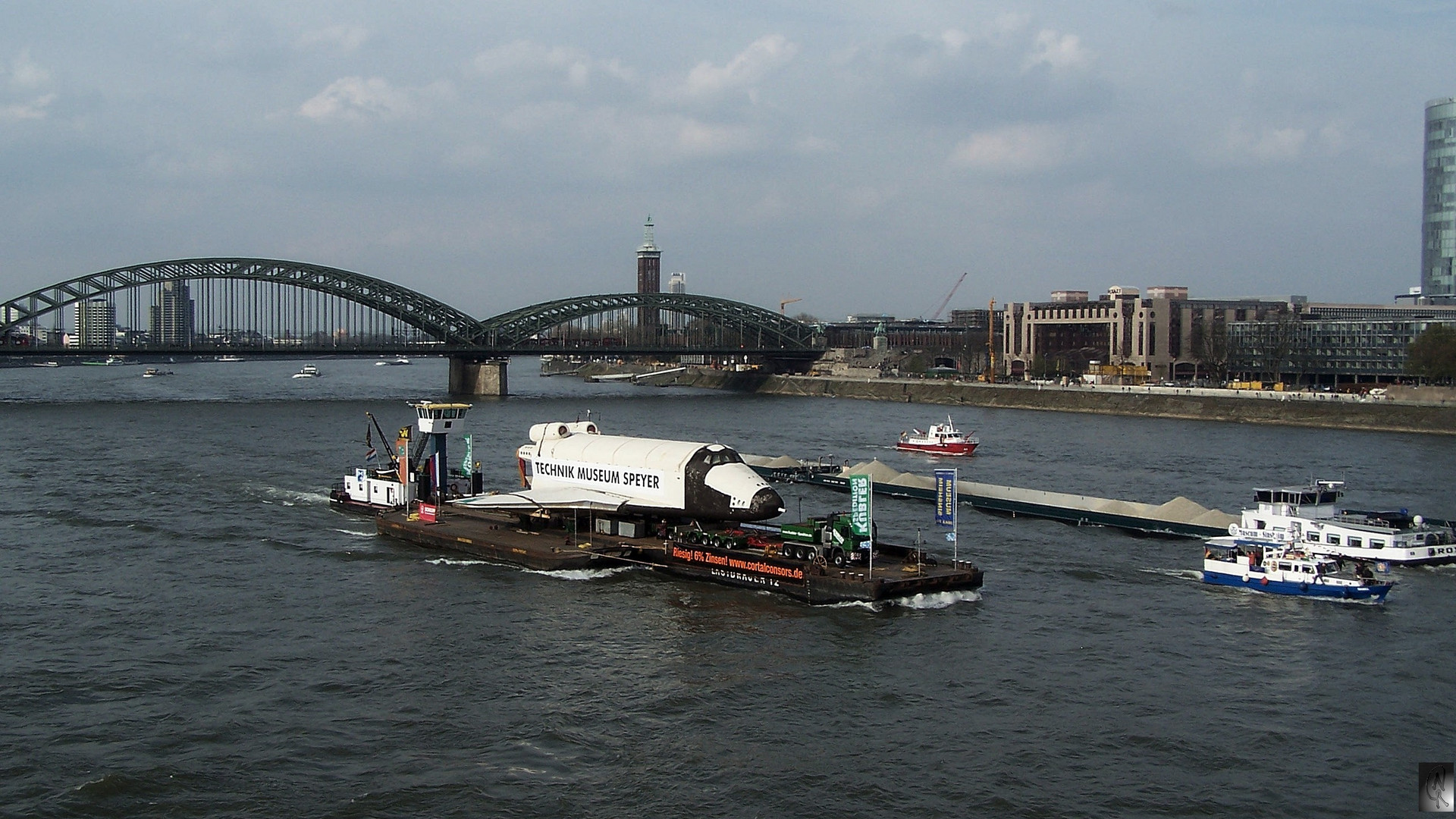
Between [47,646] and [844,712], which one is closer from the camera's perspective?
[844,712]

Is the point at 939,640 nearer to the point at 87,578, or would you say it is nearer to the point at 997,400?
the point at 87,578

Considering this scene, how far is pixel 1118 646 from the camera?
109 feet

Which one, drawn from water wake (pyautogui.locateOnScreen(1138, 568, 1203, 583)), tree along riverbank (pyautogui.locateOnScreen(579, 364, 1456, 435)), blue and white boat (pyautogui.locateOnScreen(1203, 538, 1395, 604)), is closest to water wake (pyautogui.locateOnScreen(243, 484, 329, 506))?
water wake (pyautogui.locateOnScreen(1138, 568, 1203, 583))

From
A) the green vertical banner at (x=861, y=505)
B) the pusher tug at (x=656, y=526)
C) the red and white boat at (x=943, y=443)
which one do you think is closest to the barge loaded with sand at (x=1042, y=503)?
the pusher tug at (x=656, y=526)

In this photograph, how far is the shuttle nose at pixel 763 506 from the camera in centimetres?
4062

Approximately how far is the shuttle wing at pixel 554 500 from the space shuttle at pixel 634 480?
40 millimetres

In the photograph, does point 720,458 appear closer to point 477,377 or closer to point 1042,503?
point 1042,503

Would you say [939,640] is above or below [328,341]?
below

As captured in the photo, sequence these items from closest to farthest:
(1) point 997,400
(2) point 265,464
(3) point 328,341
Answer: (2) point 265,464, (1) point 997,400, (3) point 328,341

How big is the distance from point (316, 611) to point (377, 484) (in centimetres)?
1962

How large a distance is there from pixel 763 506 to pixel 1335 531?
21.1m

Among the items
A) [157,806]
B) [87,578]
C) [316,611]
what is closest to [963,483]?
[316,611]

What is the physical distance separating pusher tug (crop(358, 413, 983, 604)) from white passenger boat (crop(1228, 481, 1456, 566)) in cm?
1303

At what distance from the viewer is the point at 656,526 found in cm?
4488
